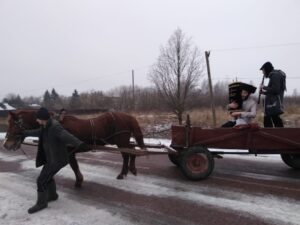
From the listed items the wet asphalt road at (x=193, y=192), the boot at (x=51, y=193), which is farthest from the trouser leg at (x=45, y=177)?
the wet asphalt road at (x=193, y=192)

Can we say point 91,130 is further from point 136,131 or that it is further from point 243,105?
point 243,105

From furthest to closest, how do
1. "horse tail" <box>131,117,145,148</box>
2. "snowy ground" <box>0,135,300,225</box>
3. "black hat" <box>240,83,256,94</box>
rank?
"horse tail" <box>131,117,145,148</box> < "black hat" <box>240,83,256,94</box> < "snowy ground" <box>0,135,300,225</box>

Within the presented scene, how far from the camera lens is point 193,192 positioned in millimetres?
5977

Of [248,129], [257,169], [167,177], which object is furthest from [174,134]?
[257,169]

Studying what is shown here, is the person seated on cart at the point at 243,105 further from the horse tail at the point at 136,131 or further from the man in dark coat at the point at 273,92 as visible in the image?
the horse tail at the point at 136,131

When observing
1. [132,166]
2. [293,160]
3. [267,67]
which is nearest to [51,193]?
[132,166]

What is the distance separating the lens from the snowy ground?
189 inches

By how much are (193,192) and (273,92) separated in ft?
8.97

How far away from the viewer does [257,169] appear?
7613mm

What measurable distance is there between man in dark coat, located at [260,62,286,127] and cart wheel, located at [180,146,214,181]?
1.72m

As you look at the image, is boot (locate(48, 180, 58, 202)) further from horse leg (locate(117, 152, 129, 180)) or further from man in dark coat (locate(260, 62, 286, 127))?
man in dark coat (locate(260, 62, 286, 127))

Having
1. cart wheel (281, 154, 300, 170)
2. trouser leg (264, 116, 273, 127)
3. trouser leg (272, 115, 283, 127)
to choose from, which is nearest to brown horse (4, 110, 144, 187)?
trouser leg (264, 116, 273, 127)

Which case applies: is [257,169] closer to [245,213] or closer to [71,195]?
[245,213]

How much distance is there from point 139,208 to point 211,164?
6.72 ft
